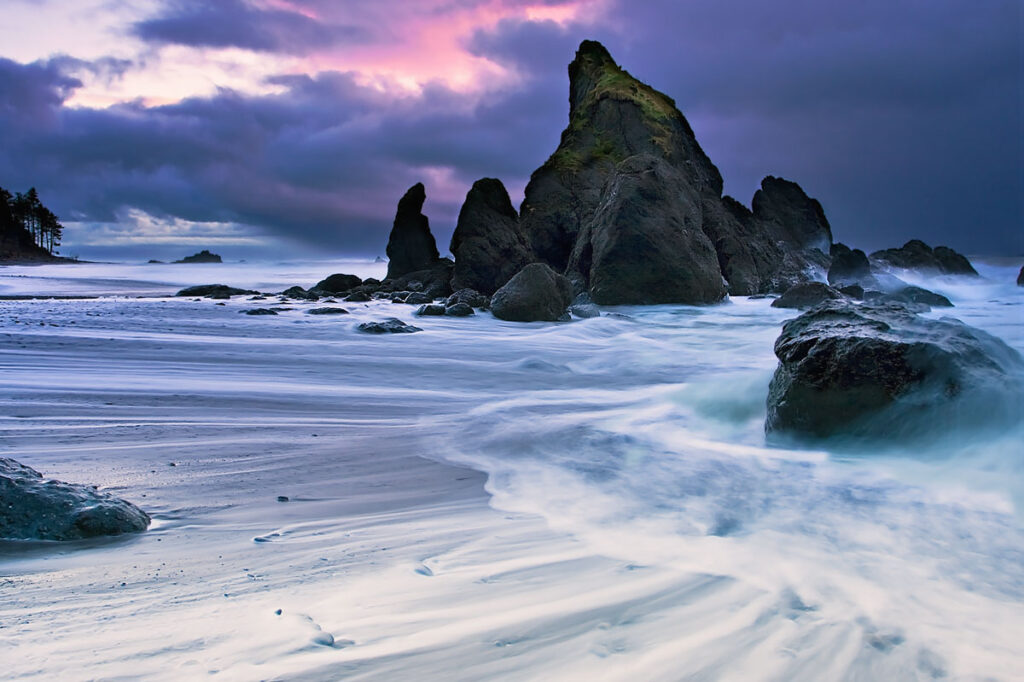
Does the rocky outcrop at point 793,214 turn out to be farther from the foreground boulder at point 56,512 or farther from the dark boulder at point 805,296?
the foreground boulder at point 56,512

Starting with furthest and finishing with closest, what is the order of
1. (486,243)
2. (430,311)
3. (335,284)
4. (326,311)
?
(335,284) < (486,243) < (430,311) < (326,311)

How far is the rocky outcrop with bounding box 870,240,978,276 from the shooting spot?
34.6 metres

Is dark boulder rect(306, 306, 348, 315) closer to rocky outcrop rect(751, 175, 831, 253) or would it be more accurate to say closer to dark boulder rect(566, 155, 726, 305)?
dark boulder rect(566, 155, 726, 305)

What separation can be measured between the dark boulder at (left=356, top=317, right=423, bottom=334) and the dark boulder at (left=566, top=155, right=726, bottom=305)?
6.45 metres

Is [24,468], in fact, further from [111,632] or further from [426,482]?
Answer: [426,482]

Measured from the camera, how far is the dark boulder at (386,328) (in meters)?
8.72

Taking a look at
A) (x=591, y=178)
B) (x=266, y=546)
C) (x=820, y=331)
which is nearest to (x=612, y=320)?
(x=820, y=331)

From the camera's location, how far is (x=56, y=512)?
7.13 ft

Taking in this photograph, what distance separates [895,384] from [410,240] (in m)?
24.1

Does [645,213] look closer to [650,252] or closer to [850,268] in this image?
[650,252]

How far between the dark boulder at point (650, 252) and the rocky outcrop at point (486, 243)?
4.98 meters

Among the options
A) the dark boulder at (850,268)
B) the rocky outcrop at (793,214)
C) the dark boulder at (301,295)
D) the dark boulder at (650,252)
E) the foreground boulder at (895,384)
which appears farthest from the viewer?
the rocky outcrop at (793,214)

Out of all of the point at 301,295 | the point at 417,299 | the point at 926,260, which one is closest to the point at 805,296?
the point at 417,299

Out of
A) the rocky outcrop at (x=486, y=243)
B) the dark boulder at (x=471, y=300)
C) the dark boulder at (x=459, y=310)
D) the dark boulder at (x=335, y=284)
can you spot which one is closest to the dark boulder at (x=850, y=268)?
the rocky outcrop at (x=486, y=243)
